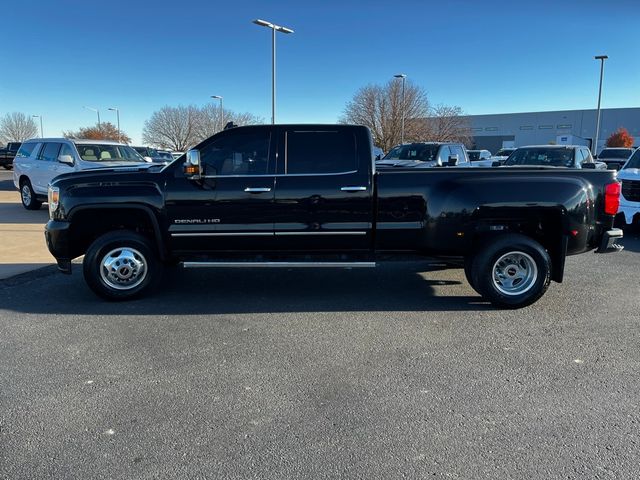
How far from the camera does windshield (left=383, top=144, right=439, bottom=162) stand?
14.5 m

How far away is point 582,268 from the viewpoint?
7609 millimetres

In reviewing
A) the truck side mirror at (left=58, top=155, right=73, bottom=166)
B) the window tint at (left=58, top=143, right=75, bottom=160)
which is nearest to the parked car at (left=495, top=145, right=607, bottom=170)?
the truck side mirror at (left=58, top=155, right=73, bottom=166)

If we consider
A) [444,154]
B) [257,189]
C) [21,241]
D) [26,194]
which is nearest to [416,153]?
[444,154]

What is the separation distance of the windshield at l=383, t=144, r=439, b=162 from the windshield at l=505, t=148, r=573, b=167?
2120 mm

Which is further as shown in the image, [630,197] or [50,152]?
[50,152]

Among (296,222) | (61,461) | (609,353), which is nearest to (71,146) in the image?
(296,222)

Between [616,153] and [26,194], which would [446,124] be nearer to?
[616,153]

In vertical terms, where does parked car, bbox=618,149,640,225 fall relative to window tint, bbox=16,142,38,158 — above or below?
below

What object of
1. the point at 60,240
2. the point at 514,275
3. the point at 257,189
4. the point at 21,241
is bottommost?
the point at 21,241

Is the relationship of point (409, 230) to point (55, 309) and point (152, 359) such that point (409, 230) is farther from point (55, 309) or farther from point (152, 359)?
point (55, 309)

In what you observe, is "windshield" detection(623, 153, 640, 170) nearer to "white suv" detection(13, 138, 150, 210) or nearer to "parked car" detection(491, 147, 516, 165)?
"parked car" detection(491, 147, 516, 165)

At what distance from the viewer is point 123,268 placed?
5605 mm

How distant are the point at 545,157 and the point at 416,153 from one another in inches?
139

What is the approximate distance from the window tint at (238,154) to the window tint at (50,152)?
9.62m
